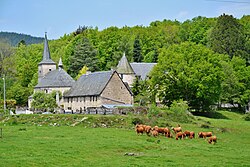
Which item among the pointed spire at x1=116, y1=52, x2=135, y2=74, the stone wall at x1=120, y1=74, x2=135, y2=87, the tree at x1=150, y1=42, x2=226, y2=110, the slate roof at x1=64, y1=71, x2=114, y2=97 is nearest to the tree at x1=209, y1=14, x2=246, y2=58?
the pointed spire at x1=116, y1=52, x2=135, y2=74

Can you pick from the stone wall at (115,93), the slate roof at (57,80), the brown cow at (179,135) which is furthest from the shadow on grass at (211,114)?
the brown cow at (179,135)

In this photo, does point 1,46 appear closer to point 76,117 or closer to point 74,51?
point 74,51

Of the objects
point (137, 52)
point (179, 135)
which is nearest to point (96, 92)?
point (179, 135)

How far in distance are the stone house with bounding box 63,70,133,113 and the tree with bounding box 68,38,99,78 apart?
38.4m

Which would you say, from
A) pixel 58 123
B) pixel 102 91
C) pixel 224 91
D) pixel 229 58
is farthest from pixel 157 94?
pixel 58 123

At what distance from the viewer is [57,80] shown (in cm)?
8350

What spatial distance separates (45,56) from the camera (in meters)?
97.9

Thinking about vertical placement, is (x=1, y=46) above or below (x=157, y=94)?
above

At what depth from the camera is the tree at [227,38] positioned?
309 feet

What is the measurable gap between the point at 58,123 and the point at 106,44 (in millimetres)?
87702

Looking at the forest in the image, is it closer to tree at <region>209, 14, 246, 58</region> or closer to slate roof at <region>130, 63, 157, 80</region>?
tree at <region>209, 14, 246, 58</region>

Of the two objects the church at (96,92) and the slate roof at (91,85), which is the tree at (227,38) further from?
the slate roof at (91,85)

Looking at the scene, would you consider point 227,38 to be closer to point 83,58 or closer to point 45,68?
point 83,58

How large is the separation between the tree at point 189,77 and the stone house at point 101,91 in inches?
199
